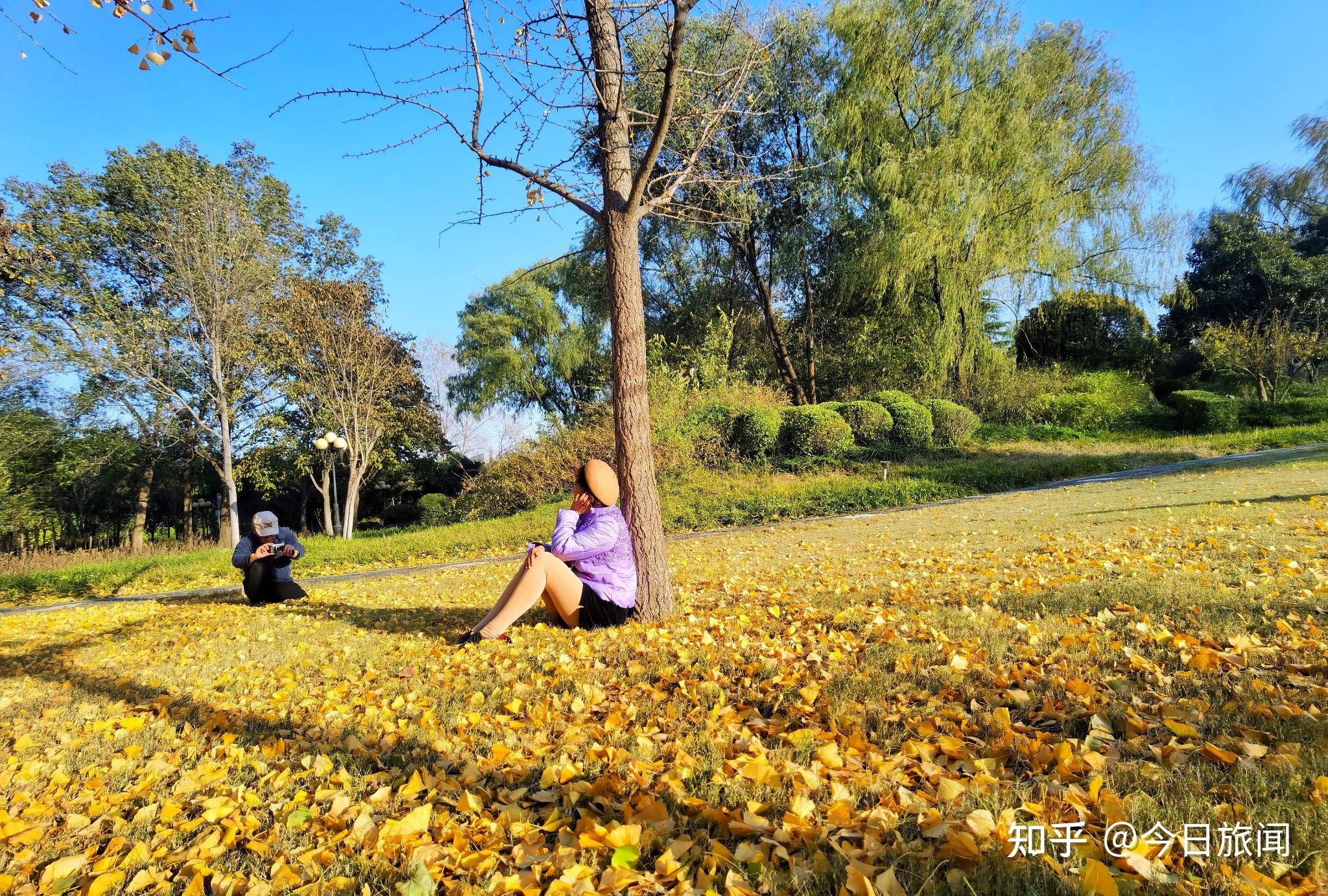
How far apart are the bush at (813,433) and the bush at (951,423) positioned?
295 centimetres

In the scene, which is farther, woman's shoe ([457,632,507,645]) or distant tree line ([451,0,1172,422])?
distant tree line ([451,0,1172,422])

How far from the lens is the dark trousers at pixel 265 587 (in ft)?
21.9

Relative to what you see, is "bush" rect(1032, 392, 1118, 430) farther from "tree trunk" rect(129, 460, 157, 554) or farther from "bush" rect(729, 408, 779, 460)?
"tree trunk" rect(129, 460, 157, 554)

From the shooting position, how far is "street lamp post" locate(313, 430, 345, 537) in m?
18.1

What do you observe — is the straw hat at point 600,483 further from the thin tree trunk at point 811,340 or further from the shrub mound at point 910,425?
the thin tree trunk at point 811,340

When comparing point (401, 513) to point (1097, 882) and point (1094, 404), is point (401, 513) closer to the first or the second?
point (1094, 404)

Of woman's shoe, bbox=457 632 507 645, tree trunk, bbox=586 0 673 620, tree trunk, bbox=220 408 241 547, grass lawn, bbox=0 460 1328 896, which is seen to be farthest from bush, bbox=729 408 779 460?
tree trunk, bbox=220 408 241 547

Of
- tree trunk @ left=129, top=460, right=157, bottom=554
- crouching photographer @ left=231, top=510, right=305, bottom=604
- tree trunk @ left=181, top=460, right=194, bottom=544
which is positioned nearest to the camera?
crouching photographer @ left=231, top=510, right=305, bottom=604

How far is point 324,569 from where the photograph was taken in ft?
36.1

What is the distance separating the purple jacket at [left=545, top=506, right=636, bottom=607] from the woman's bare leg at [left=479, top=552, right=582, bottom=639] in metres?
0.08

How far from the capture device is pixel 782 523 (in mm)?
11609

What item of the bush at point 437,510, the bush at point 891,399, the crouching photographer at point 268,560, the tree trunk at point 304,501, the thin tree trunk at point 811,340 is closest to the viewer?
the crouching photographer at point 268,560

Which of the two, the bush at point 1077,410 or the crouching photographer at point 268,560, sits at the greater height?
the bush at point 1077,410

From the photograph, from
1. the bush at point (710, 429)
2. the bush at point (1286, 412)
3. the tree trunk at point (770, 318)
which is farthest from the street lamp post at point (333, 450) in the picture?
the bush at point (1286, 412)
